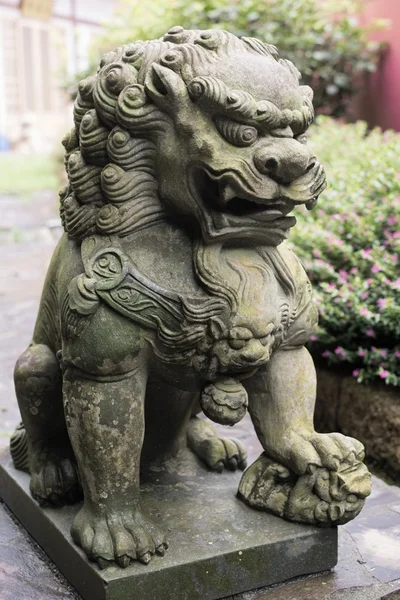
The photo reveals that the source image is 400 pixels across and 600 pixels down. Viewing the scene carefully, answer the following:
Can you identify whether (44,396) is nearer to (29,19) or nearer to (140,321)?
(140,321)

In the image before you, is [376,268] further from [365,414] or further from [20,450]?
[20,450]

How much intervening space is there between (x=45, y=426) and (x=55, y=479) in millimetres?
139

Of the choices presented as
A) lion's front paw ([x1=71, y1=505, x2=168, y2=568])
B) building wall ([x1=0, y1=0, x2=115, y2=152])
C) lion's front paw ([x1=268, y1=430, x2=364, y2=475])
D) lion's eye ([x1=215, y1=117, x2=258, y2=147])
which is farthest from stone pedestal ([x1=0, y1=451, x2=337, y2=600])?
building wall ([x1=0, y1=0, x2=115, y2=152])

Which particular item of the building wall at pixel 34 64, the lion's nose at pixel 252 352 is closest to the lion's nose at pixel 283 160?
the lion's nose at pixel 252 352

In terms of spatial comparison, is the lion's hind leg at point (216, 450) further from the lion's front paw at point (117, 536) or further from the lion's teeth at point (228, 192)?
the lion's teeth at point (228, 192)

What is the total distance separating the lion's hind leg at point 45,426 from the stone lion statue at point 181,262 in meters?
0.16

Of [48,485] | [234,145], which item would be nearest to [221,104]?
[234,145]

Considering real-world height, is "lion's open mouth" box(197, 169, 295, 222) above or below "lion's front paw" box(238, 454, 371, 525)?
above

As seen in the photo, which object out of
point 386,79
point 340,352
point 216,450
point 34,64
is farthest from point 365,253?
point 34,64

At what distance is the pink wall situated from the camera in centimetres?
681

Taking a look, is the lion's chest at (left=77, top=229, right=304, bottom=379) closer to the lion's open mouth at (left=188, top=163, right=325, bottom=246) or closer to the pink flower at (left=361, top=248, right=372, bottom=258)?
the lion's open mouth at (left=188, top=163, right=325, bottom=246)

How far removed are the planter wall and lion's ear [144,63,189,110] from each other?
1.56m

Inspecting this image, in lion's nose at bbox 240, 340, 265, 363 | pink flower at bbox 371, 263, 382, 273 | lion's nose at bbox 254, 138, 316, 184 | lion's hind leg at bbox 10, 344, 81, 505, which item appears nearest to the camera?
lion's nose at bbox 254, 138, 316, 184

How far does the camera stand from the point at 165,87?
5.35 feet
